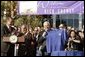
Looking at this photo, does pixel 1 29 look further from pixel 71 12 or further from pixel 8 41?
pixel 71 12

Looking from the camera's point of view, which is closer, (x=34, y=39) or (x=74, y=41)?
(x=74, y=41)

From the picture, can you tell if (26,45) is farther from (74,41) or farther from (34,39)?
(74,41)

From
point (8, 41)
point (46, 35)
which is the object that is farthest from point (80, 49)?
point (8, 41)

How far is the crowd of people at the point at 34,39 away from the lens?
11.9 metres

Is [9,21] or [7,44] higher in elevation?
[9,21]

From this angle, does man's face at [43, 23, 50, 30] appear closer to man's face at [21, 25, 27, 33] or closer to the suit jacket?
man's face at [21, 25, 27, 33]

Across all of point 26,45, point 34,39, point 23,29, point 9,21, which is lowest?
point 26,45

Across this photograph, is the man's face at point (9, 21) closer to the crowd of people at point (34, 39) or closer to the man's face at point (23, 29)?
the crowd of people at point (34, 39)

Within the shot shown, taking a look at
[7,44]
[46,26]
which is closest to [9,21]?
[7,44]

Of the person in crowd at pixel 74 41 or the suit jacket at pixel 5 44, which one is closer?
the person in crowd at pixel 74 41

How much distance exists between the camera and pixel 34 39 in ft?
39.4

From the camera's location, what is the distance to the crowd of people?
11852 millimetres

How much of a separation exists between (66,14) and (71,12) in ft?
0.51

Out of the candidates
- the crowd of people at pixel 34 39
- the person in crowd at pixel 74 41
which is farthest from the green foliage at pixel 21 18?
the person in crowd at pixel 74 41
